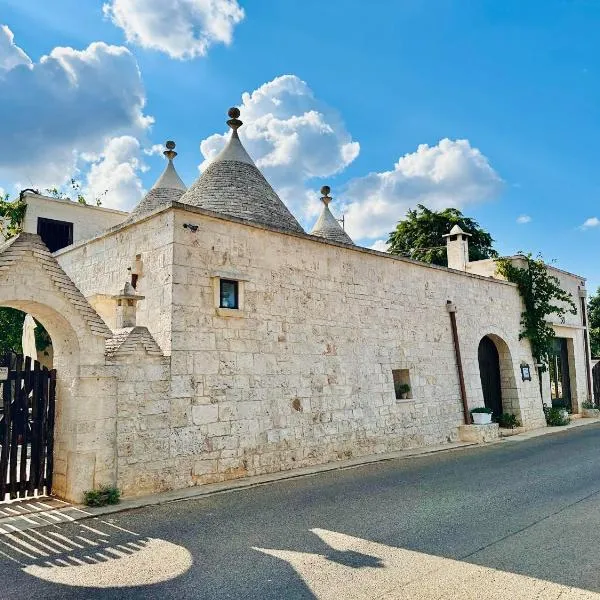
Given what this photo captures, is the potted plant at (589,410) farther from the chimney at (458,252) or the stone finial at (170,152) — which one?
the stone finial at (170,152)

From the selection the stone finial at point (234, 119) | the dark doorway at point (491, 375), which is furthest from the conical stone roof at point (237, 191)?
the dark doorway at point (491, 375)

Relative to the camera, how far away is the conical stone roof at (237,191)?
381 inches

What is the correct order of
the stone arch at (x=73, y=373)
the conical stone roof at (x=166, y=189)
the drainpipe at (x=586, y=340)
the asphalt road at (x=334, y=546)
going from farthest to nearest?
the drainpipe at (x=586, y=340) → the conical stone roof at (x=166, y=189) → the stone arch at (x=73, y=373) → the asphalt road at (x=334, y=546)

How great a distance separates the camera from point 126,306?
725cm

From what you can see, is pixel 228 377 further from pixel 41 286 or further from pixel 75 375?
pixel 41 286

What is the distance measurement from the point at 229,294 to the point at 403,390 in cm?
514

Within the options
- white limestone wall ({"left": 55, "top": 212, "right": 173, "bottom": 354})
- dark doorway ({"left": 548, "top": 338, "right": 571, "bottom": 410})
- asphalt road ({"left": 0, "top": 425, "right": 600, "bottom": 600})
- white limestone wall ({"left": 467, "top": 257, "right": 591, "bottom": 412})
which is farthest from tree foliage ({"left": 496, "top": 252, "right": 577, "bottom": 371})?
white limestone wall ({"left": 55, "top": 212, "right": 173, "bottom": 354})

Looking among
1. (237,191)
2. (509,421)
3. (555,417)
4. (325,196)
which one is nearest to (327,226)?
(325,196)

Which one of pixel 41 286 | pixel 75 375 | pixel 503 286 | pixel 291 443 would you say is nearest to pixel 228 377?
pixel 291 443

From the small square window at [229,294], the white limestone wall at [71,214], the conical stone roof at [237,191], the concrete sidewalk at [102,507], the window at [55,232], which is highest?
the white limestone wall at [71,214]

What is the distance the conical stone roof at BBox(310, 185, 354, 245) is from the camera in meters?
14.3

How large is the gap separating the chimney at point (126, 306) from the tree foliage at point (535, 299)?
12.1 metres

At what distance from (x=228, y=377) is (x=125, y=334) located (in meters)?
1.76

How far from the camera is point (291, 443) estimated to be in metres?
8.66
